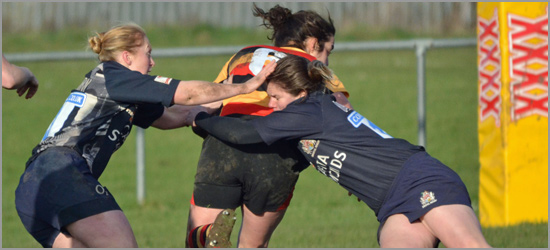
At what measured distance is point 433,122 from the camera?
41.8 feet

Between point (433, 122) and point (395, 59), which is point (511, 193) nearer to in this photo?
point (433, 122)

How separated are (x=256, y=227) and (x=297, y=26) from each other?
131cm

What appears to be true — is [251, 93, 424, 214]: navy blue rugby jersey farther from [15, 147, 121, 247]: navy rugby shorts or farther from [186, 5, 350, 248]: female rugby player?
[15, 147, 121, 247]: navy rugby shorts

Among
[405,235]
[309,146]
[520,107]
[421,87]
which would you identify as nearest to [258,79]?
[309,146]

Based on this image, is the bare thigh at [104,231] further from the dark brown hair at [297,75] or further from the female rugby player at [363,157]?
the dark brown hair at [297,75]

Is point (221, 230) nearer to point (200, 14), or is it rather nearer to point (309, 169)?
point (309, 169)

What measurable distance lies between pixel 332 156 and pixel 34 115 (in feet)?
34.4

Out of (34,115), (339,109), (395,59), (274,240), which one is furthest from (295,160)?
(395,59)

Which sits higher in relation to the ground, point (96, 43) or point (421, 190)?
point (96, 43)

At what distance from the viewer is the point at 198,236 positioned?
4570 mm

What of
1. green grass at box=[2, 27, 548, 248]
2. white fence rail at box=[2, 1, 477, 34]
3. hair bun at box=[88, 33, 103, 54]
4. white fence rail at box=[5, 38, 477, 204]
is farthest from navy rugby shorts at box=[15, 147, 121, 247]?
white fence rail at box=[2, 1, 477, 34]

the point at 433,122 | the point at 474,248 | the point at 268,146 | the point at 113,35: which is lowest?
the point at 433,122

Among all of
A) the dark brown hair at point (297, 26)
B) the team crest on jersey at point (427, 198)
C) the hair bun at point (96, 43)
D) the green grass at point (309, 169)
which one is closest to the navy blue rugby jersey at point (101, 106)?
the hair bun at point (96, 43)

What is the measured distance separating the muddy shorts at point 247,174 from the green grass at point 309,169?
1712mm
